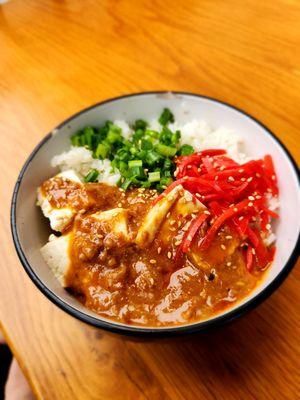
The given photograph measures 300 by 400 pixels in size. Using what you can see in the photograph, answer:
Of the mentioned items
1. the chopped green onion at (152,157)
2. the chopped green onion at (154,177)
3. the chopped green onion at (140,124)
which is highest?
the chopped green onion at (140,124)

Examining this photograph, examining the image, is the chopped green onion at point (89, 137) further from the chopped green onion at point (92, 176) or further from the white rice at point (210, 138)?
the white rice at point (210, 138)

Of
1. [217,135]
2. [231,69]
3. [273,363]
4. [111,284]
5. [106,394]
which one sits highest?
[231,69]

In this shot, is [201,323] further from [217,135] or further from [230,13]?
[230,13]

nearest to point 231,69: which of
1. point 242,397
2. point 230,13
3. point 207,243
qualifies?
point 230,13

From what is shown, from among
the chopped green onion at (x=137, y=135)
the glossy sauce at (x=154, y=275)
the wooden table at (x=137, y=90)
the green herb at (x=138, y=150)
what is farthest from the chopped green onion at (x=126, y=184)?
the wooden table at (x=137, y=90)

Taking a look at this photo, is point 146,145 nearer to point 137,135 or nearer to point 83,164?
point 137,135

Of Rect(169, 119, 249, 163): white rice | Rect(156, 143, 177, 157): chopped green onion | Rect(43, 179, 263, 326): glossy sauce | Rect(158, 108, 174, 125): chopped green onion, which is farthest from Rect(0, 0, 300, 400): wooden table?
Rect(156, 143, 177, 157): chopped green onion

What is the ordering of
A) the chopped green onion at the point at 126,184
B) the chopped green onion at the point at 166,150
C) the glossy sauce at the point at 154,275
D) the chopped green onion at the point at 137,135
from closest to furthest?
the glossy sauce at the point at 154,275 < the chopped green onion at the point at 126,184 < the chopped green onion at the point at 166,150 < the chopped green onion at the point at 137,135

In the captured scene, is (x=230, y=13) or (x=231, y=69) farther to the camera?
(x=230, y=13)
